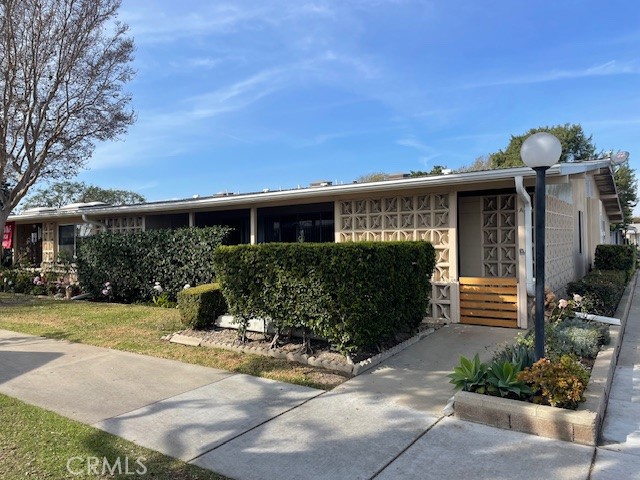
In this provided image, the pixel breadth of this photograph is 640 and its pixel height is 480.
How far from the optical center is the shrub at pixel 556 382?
3.87 meters

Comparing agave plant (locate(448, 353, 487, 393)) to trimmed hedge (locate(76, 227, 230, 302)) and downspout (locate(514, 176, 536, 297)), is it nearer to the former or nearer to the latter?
downspout (locate(514, 176, 536, 297))

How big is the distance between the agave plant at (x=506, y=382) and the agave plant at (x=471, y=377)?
0.18ft

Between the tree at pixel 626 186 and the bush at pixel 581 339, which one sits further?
the tree at pixel 626 186

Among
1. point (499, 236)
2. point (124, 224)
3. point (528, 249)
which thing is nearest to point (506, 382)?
point (528, 249)

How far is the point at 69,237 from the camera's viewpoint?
1614cm

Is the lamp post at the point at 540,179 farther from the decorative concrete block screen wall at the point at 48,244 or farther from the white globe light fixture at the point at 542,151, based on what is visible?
the decorative concrete block screen wall at the point at 48,244

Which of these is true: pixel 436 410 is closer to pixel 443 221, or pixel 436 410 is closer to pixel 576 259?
pixel 443 221

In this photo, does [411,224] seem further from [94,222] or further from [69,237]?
[69,237]

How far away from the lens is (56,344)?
734cm

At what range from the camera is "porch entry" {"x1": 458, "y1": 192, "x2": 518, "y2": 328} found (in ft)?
26.3

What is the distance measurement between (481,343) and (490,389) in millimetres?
2722

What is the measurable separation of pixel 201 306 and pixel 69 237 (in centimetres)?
1081

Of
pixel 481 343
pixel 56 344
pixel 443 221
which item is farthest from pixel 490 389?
pixel 56 344

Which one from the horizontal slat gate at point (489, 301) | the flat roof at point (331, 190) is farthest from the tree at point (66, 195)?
the horizontal slat gate at point (489, 301)
